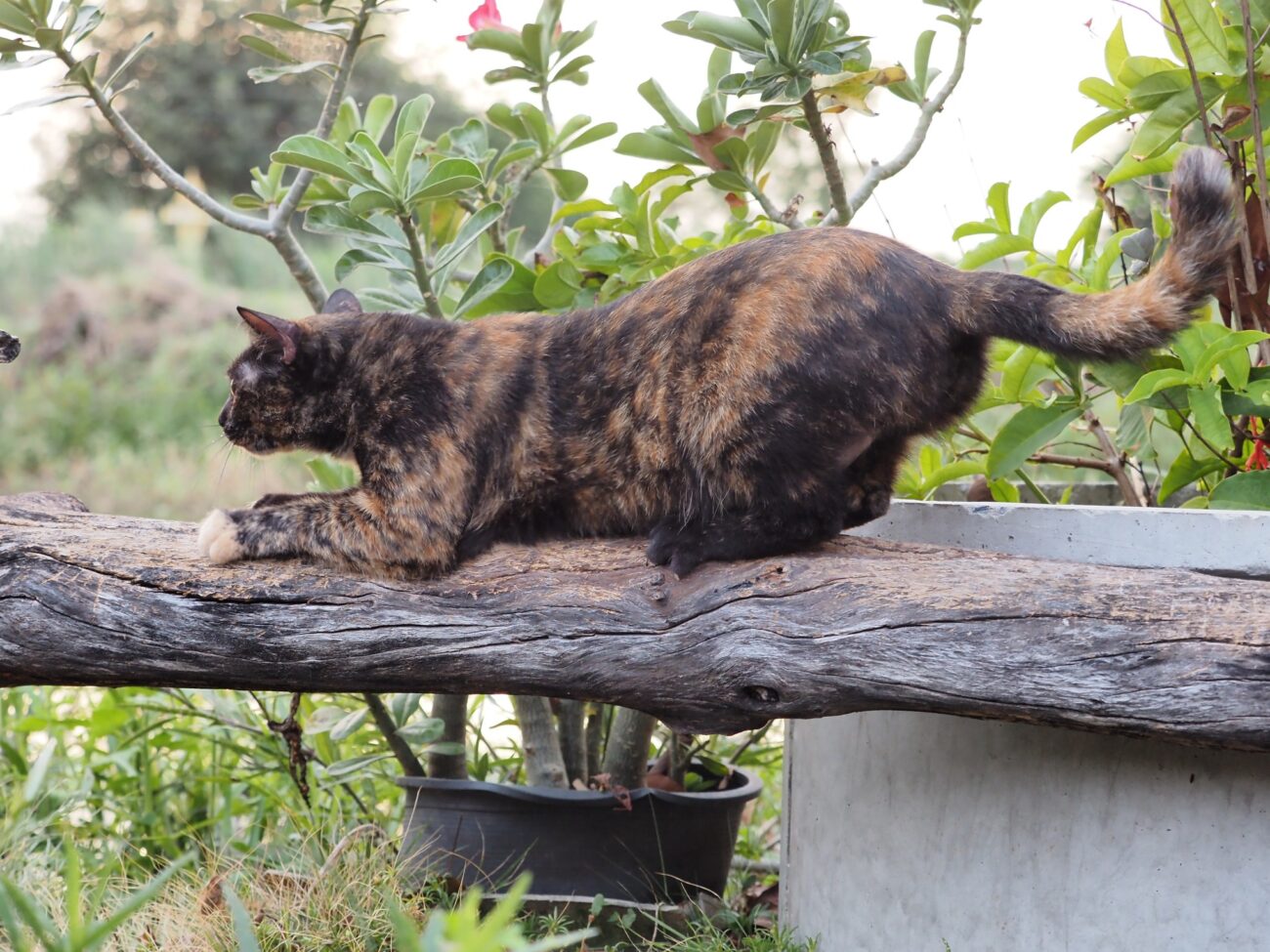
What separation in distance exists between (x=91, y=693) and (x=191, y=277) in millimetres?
6737

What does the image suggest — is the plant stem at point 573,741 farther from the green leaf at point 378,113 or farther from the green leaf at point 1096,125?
the green leaf at point 1096,125

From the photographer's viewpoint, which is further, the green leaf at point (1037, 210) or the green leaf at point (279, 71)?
the green leaf at point (279, 71)

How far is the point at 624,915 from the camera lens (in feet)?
7.41

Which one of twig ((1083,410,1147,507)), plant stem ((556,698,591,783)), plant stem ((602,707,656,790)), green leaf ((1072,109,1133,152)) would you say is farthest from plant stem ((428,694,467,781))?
green leaf ((1072,109,1133,152))

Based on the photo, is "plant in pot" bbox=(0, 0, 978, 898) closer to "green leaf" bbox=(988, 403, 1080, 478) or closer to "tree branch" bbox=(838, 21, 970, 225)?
"tree branch" bbox=(838, 21, 970, 225)

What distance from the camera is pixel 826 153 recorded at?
2.33 meters

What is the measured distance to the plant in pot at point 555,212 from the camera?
2.22 m

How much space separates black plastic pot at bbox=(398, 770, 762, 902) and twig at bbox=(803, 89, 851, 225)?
1306 millimetres

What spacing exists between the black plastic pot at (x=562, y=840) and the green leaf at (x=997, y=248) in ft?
4.11

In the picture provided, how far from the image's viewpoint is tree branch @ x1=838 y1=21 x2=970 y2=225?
93.0 inches

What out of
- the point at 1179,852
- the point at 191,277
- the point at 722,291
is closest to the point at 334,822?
the point at 722,291

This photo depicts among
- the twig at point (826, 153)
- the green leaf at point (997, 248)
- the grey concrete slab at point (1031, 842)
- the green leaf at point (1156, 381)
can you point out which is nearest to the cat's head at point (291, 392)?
the twig at point (826, 153)

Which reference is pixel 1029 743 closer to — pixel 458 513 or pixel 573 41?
pixel 458 513

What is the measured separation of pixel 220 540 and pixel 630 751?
1129mm
